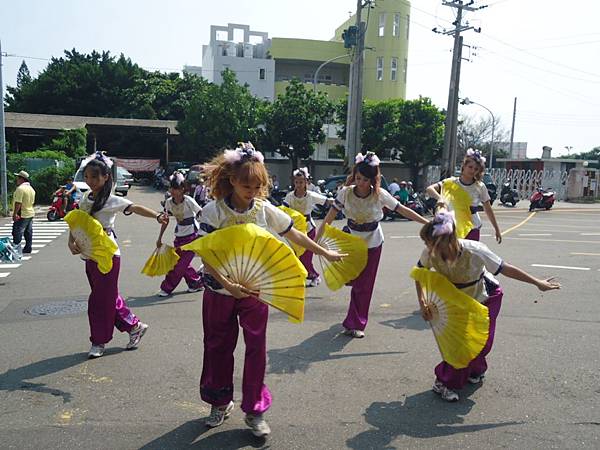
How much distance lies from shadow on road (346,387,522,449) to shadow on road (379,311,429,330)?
1.88 metres

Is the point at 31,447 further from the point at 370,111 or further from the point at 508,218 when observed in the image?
the point at 370,111

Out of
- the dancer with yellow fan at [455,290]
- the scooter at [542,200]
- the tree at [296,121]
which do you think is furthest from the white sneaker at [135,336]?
the tree at [296,121]

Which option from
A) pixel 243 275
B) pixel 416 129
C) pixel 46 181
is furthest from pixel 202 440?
pixel 416 129

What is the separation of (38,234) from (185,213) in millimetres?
9394

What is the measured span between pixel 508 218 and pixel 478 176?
54.2 feet

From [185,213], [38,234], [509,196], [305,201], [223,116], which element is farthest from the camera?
[223,116]

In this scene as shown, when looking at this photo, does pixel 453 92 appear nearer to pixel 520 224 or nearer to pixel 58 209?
pixel 520 224

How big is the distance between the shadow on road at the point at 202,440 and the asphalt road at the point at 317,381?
0.01 m

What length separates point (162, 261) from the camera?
24.0 feet

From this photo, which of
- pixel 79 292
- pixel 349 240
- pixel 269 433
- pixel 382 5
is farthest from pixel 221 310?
pixel 382 5

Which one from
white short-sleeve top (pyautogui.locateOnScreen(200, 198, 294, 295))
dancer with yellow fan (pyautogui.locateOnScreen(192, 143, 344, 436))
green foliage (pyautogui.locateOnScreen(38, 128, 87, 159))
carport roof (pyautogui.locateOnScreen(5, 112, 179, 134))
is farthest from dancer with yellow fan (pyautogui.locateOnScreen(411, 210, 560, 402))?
carport roof (pyautogui.locateOnScreen(5, 112, 179, 134))

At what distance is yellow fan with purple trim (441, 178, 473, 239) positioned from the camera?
22.6ft

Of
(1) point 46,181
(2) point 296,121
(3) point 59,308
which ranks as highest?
(2) point 296,121

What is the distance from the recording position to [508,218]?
22.4m
